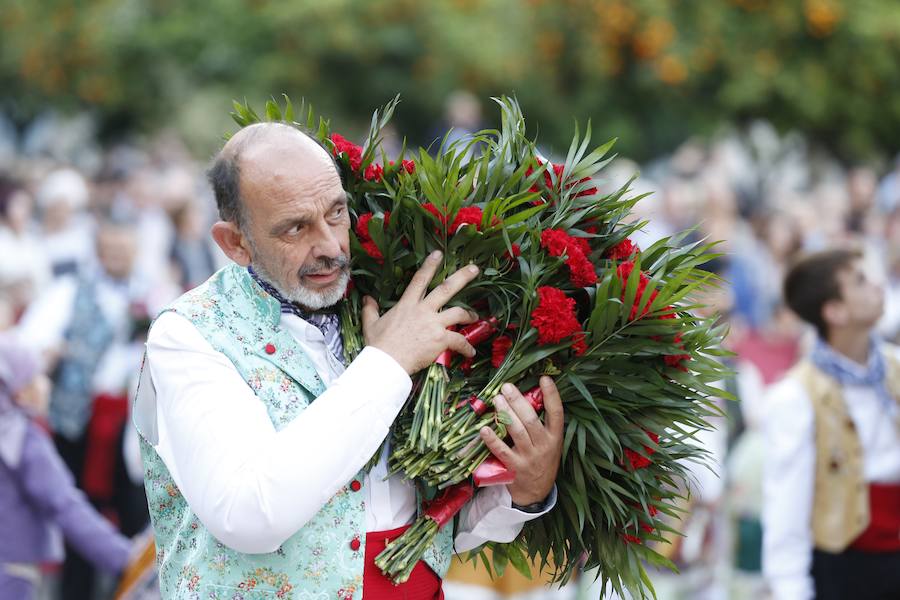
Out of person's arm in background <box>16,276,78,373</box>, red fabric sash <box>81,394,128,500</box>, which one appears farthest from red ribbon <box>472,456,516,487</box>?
person's arm in background <box>16,276,78,373</box>

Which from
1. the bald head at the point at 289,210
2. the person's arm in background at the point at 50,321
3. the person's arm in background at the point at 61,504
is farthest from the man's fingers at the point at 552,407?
the person's arm in background at the point at 50,321

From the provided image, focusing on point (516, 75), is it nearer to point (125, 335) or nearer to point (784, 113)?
point (784, 113)

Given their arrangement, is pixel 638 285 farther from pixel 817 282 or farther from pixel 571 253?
pixel 817 282

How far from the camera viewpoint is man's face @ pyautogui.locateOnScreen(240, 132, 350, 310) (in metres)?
2.64

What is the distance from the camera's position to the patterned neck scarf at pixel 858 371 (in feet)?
14.9

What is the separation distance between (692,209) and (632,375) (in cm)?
750

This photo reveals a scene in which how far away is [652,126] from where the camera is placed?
14938 mm

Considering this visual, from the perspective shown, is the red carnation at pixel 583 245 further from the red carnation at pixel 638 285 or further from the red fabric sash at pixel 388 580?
the red fabric sash at pixel 388 580

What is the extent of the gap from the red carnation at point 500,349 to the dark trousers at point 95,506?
4.69 metres

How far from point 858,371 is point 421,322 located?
257 centimetres

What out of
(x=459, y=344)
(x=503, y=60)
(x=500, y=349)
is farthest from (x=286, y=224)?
(x=503, y=60)

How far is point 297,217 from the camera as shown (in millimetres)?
2627

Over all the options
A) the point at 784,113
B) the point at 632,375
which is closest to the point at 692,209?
the point at 784,113

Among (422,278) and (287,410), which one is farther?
(422,278)
